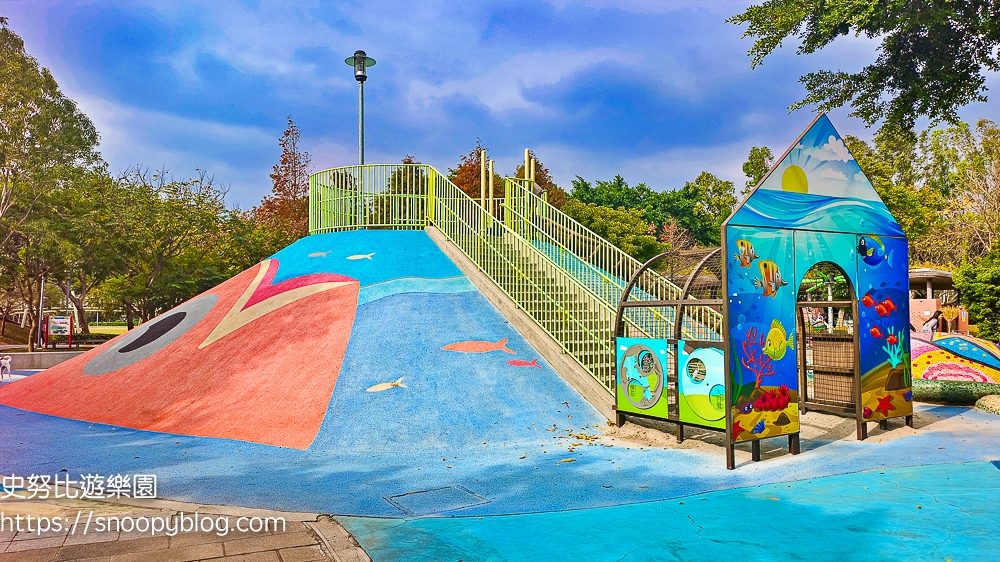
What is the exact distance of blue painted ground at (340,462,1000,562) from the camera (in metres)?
4.43

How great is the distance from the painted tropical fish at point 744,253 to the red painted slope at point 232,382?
5958mm

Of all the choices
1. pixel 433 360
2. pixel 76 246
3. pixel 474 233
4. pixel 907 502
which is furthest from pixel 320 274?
pixel 76 246

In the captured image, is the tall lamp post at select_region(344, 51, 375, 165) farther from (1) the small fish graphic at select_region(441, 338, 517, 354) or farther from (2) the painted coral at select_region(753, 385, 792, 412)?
(2) the painted coral at select_region(753, 385, 792, 412)

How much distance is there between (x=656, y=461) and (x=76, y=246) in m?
29.7

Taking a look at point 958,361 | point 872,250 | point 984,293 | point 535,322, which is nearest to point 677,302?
point 872,250

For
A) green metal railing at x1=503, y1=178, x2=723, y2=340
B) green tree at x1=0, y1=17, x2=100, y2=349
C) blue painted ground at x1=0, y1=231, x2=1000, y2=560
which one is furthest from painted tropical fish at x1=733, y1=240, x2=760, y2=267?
green tree at x1=0, y1=17, x2=100, y2=349

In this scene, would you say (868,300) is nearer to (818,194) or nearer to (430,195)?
(818,194)

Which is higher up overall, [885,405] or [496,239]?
[496,239]

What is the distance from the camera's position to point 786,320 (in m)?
7.33

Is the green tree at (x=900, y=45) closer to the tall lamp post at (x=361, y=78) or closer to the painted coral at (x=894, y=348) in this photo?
the painted coral at (x=894, y=348)

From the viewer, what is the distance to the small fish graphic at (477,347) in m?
10.6

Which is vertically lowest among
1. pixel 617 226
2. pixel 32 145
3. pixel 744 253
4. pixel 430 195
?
pixel 744 253

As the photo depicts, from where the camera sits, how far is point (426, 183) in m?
14.9

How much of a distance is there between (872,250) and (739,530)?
18.7 ft
